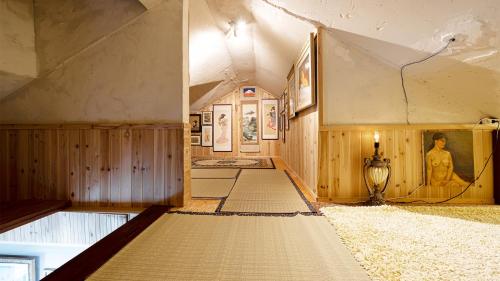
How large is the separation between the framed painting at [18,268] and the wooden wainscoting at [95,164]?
795 mm

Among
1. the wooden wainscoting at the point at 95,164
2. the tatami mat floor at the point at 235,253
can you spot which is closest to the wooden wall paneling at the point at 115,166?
the wooden wainscoting at the point at 95,164

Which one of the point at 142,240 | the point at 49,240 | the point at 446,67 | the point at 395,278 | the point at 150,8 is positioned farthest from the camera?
the point at 49,240

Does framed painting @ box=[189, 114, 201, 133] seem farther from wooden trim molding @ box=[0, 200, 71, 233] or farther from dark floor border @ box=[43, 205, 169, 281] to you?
dark floor border @ box=[43, 205, 169, 281]

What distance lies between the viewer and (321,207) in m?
2.17

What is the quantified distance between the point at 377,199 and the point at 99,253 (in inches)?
88.9

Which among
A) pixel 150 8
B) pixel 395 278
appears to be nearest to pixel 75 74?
pixel 150 8

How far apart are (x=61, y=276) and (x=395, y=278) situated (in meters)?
1.60

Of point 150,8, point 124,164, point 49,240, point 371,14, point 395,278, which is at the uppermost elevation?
point 150,8

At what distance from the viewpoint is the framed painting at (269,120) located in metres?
7.30

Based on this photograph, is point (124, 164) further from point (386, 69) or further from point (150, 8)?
point (386, 69)

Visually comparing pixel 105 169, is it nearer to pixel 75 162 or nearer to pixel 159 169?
pixel 75 162

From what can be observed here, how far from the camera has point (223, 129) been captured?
7.41 meters

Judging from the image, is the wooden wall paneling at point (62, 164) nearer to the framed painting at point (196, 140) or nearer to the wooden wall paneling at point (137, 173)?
the wooden wall paneling at point (137, 173)

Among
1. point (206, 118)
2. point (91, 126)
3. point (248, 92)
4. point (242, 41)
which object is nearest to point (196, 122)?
point (206, 118)
